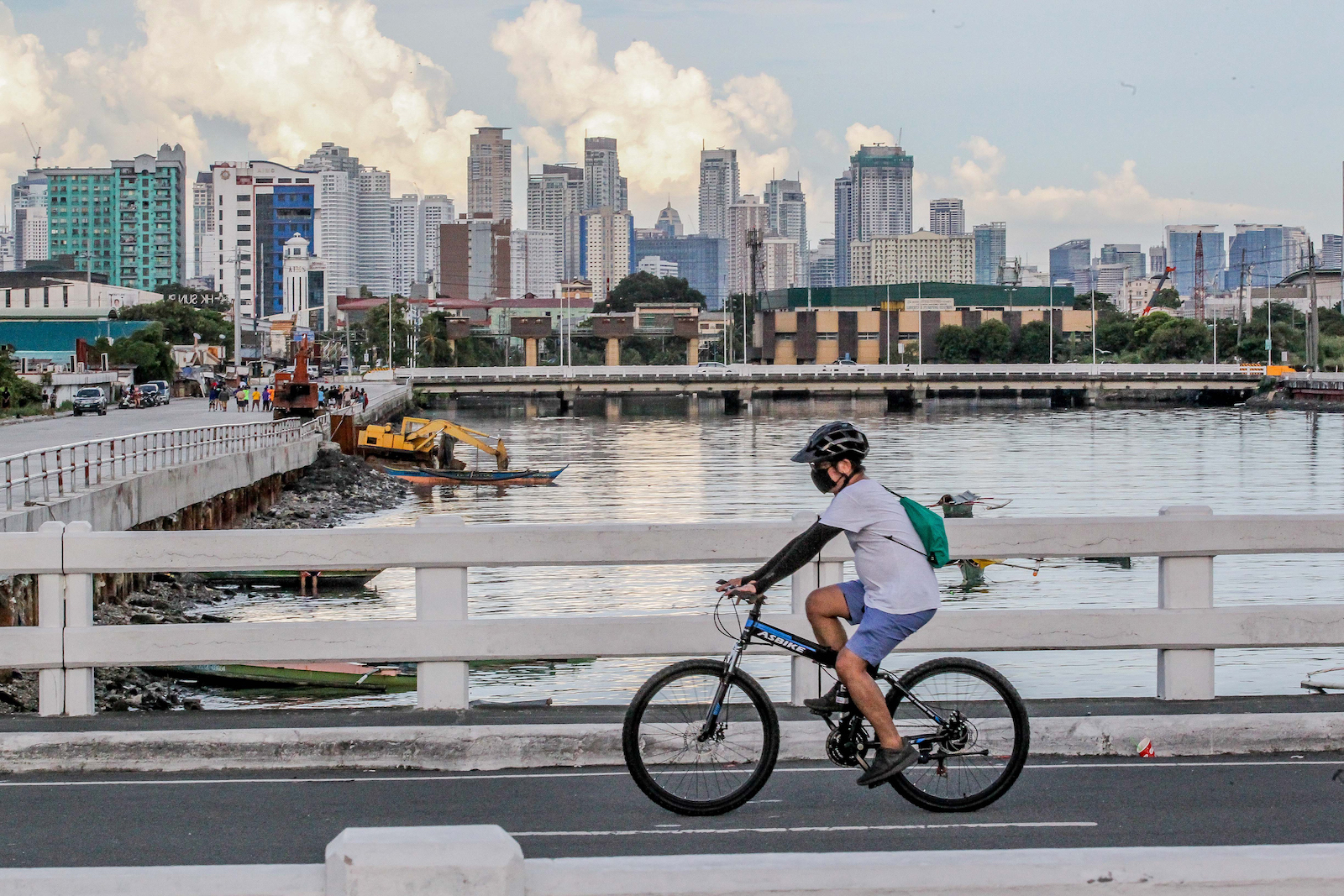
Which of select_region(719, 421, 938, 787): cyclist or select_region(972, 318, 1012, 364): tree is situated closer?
select_region(719, 421, 938, 787): cyclist

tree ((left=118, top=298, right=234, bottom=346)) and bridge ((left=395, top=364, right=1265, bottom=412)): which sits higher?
tree ((left=118, top=298, right=234, bottom=346))

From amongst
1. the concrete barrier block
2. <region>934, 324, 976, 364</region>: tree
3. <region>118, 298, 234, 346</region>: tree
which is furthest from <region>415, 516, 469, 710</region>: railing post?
<region>934, 324, 976, 364</region>: tree

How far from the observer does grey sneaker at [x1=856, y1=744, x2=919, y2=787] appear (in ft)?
23.2

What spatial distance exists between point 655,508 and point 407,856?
4596cm

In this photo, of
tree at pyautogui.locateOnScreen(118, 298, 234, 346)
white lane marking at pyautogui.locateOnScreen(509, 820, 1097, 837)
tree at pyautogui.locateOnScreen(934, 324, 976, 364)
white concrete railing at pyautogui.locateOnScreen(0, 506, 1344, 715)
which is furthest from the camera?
tree at pyautogui.locateOnScreen(934, 324, 976, 364)

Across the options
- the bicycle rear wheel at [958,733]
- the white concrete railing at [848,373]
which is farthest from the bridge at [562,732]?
the white concrete railing at [848,373]

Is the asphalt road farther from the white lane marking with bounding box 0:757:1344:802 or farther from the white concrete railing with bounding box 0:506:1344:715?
the white concrete railing with bounding box 0:506:1344:715

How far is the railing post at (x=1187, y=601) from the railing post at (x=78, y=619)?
592 centimetres

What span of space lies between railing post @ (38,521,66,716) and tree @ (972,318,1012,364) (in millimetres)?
173184

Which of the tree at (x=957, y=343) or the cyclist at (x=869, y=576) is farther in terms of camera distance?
the tree at (x=957, y=343)

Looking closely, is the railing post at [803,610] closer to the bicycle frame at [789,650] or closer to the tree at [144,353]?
the bicycle frame at [789,650]

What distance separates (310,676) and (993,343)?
165 metres

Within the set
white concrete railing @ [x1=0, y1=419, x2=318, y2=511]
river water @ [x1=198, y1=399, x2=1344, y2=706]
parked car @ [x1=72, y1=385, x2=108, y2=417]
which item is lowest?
river water @ [x1=198, y1=399, x2=1344, y2=706]

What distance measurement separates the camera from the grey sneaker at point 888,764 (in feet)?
23.2
